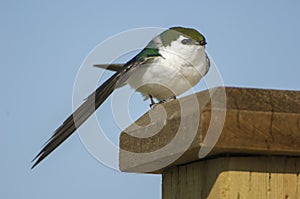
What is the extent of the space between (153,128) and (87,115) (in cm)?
57

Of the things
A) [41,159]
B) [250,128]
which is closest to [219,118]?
[250,128]

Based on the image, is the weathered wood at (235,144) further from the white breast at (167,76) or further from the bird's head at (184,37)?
the bird's head at (184,37)

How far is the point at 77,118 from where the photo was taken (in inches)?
92.3

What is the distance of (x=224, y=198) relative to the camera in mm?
1705

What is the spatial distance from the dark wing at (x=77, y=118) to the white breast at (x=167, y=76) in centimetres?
41

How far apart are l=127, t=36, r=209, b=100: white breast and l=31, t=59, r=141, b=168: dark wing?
1.34 feet

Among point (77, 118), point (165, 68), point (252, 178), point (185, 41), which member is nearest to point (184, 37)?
point (185, 41)

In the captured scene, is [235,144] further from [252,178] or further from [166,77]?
[166,77]

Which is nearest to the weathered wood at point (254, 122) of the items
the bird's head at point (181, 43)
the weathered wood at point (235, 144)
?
the weathered wood at point (235, 144)

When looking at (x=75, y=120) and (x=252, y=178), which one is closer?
(x=252, y=178)

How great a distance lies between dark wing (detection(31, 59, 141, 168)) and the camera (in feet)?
6.77

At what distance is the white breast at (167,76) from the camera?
371 centimetres

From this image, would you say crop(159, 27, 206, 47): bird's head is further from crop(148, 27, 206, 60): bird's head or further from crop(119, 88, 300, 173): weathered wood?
crop(119, 88, 300, 173): weathered wood

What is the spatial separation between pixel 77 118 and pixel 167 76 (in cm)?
145
